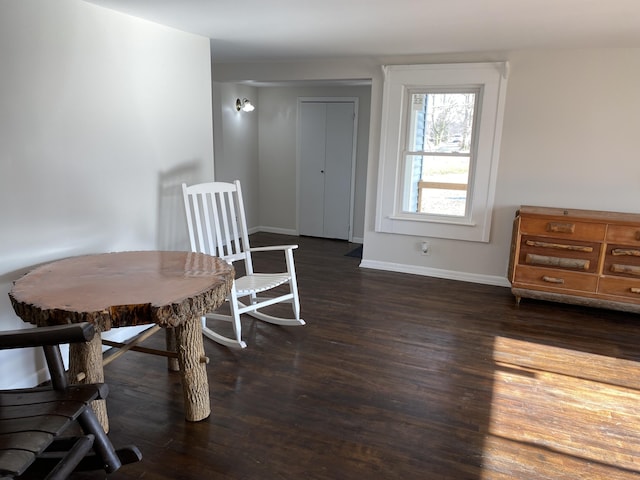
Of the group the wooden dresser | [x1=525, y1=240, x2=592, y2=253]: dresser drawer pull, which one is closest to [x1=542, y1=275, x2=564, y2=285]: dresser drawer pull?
the wooden dresser

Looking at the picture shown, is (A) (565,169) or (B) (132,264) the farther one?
(A) (565,169)

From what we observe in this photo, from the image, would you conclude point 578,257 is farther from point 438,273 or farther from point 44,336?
point 44,336

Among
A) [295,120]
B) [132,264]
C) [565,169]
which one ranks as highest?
[295,120]

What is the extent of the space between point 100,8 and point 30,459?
2442 mm

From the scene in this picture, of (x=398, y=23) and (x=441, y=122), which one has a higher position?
(x=398, y=23)

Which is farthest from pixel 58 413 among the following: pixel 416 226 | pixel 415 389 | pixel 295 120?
pixel 295 120

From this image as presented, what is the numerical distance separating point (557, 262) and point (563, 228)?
28 cm

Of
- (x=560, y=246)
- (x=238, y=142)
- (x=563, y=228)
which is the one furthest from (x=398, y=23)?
(x=238, y=142)

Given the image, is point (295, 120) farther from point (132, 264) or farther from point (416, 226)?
point (132, 264)

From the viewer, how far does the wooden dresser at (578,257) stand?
363 cm

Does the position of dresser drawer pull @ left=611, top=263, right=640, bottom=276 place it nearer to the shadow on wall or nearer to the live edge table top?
the live edge table top

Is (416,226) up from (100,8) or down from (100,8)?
down

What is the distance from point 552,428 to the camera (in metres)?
2.29

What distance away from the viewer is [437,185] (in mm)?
4680
